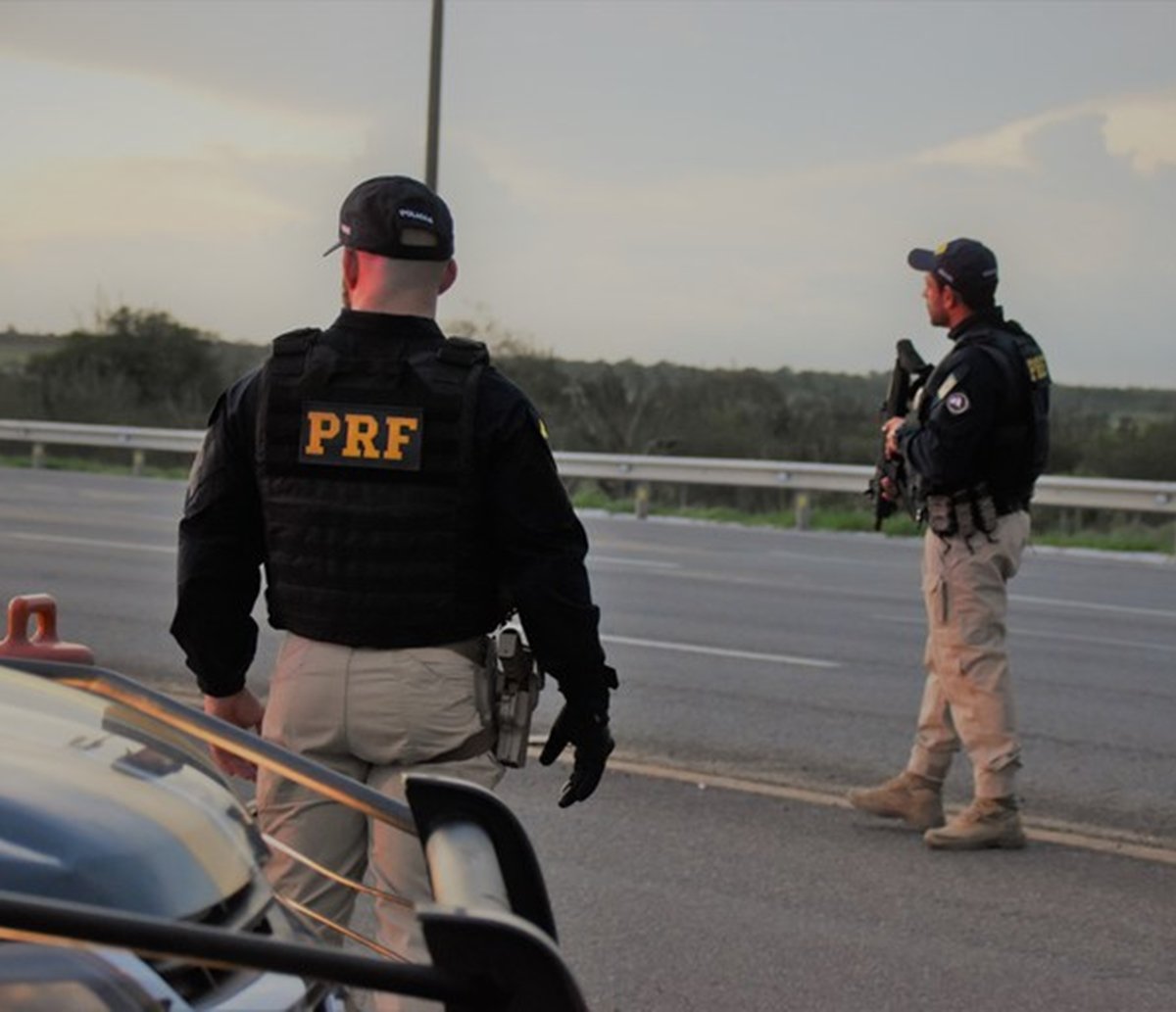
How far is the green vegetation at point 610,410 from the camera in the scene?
3052 centimetres

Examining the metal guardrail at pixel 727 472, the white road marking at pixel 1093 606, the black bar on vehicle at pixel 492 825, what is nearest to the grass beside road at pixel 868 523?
the metal guardrail at pixel 727 472

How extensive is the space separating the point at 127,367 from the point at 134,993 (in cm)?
3813

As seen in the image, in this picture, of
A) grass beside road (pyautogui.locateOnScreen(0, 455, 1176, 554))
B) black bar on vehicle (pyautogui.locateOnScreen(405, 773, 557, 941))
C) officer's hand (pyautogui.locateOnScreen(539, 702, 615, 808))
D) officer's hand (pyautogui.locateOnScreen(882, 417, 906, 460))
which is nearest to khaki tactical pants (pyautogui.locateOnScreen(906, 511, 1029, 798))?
officer's hand (pyautogui.locateOnScreen(882, 417, 906, 460))

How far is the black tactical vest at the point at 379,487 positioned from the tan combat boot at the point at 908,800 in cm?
348

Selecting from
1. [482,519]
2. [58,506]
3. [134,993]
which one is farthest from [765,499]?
[134,993]

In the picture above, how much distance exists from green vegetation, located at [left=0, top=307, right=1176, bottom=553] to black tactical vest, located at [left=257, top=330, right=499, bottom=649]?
21.8 metres

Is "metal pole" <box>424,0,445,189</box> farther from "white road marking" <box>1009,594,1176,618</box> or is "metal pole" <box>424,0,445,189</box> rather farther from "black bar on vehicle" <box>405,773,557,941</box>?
"black bar on vehicle" <box>405,773,557,941</box>

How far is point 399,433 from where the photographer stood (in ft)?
12.0

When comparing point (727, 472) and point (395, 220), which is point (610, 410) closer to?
point (727, 472)

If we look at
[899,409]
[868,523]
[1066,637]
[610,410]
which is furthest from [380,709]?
[610,410]

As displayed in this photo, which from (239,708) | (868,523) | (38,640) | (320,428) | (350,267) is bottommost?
(868,523)

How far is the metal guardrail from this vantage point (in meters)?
19.4

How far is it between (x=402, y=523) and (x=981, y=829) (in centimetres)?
354

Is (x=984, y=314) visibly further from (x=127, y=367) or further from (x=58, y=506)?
(x=127, y=367)
